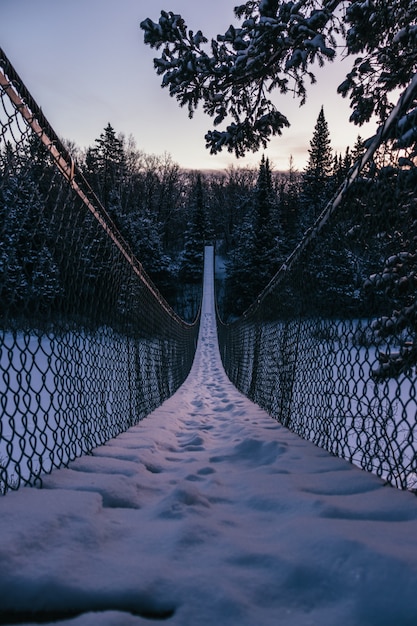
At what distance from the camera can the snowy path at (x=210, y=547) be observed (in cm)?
83

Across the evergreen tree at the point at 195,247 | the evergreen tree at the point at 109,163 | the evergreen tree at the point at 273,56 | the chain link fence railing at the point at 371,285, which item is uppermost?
the evergreen tree at the point at 109,163

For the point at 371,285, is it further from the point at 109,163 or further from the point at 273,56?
the point at 109,163

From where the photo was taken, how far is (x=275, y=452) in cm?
224

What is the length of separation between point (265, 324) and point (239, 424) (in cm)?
188

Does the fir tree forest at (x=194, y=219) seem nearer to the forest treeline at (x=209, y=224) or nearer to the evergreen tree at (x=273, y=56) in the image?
the forest treeline at (x=209, y=224)

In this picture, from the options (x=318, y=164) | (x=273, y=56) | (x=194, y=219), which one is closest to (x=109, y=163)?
(x=194, y=219)

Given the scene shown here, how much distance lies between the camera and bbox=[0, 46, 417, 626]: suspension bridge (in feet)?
2.83

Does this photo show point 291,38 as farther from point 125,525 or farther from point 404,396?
point 404,396

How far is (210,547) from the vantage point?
1092mm

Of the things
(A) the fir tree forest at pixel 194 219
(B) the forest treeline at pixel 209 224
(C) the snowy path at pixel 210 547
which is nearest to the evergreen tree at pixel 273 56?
(B) the forest treeline at pixel 209 224

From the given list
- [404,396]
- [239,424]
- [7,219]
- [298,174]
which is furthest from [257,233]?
[298,174]

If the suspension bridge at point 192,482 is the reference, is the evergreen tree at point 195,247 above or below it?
above

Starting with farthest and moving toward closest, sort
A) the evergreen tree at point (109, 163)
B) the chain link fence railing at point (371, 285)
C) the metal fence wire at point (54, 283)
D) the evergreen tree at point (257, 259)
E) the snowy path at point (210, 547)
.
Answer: the evergreen tree at point (109, 163), the evergreen tree at point (257, 259), the chain link fence railing at point (371, 285), the metal fence wire at point (54, 283), the snowy path at point (210, 547)

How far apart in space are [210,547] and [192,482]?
2.28 feet
